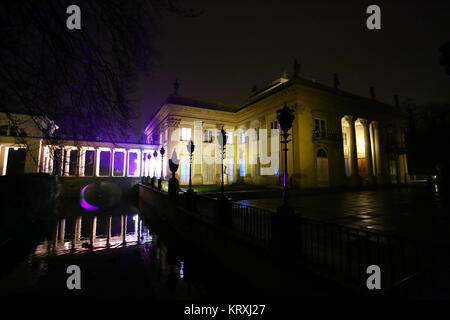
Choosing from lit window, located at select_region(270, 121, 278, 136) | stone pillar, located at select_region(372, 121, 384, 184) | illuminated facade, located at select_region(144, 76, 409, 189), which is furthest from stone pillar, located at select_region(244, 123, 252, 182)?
stone pillar, located at select_region(372, 121, 384, 184)

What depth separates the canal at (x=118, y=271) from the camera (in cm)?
489

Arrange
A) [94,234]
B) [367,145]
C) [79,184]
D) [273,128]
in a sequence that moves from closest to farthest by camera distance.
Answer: [94,234]
[273,128]
[367,145]
[79,184]

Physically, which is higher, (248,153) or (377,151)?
(377,151)

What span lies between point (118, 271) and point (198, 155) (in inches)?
690

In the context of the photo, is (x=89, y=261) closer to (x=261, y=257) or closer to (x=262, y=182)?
(x=261, y=257)

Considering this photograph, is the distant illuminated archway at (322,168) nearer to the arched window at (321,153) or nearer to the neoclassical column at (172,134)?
the arched window at (321,153)

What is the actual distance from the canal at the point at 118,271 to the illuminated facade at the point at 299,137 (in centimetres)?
1267

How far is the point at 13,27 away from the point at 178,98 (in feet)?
71.5

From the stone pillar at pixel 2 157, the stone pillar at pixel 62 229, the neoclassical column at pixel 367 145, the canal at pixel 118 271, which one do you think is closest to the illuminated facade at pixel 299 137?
the neoclassical column at pixel 367 145

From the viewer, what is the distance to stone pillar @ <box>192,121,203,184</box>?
904 inches

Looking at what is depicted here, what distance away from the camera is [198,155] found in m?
23.2

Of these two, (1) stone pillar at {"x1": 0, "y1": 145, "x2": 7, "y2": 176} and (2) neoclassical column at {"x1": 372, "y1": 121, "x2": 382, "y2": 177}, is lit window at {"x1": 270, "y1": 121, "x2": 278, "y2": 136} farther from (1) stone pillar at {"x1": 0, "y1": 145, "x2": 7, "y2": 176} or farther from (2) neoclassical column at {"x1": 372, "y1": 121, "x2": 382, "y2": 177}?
(1) stone pillar at {"x1": 0, "y1": 145, "x2": 7, "y2": 176}

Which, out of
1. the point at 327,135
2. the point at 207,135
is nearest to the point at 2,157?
the point at 207,135

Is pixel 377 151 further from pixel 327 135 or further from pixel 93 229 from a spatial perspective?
pixel 93 229
